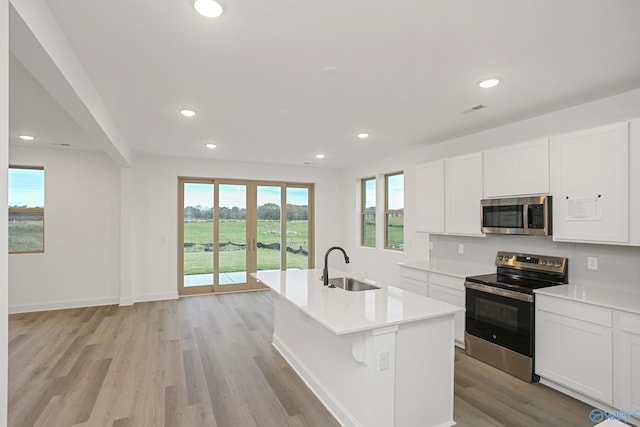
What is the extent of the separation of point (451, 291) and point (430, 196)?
128 cm

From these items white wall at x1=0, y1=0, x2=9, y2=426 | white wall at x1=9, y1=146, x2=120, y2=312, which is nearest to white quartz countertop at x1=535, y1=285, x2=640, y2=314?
white wall at x1=0, y1=0, x2=9, y2=426

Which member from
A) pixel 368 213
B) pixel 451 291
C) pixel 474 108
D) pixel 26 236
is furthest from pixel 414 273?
pixel 26 236

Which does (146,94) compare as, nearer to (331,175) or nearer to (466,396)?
(466,396)

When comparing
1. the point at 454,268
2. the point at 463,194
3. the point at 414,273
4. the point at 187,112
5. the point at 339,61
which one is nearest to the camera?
the point at 339,61

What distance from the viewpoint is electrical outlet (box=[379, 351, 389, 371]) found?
79.4 inches

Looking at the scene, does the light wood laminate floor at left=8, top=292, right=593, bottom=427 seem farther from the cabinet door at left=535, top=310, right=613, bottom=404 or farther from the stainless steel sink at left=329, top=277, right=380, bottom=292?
the stainless steel sink at left=329, top=277, right=380, bottom=292

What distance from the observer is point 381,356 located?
2012mm

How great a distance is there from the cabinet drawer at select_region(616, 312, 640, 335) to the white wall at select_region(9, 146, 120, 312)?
6449 mm

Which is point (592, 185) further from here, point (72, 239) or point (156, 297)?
point (72, 239)

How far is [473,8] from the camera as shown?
172 centimetres

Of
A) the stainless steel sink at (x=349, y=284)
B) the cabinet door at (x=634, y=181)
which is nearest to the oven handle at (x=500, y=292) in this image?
the cabinet door at (x=634, y=181)

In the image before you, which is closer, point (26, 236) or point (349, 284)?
point (349, 284)

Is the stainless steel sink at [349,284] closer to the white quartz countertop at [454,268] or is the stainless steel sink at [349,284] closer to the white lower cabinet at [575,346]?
the white quartz countertop at [454,268]

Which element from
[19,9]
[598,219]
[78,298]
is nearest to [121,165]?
→ [78,298]
